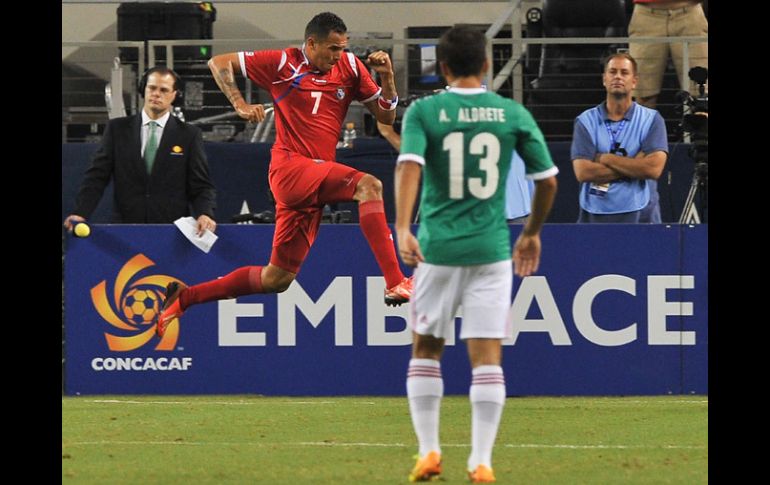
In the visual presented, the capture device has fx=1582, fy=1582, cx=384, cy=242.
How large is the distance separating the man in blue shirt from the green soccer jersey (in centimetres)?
455

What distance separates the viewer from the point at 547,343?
11805 mm

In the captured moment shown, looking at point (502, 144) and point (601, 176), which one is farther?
point (601, 176)

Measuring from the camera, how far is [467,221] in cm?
755

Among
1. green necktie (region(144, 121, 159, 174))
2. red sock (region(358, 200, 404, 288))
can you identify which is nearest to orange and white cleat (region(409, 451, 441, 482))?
red sock (region(358, 200, 404, 288))

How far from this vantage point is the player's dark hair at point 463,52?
7.45 metres

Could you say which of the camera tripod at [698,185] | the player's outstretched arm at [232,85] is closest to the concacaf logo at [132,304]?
the player's outstretched arm at [232,85]

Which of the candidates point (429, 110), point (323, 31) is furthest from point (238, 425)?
point (429, 110)

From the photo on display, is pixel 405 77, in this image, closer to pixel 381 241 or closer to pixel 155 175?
pixel 155 175

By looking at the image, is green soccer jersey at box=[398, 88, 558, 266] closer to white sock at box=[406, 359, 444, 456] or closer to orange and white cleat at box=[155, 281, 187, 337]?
white sock at box=[406, 359, 444, 456]

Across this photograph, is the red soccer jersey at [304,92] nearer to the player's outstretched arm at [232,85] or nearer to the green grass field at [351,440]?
the player's outstretched arm at [232,85]
